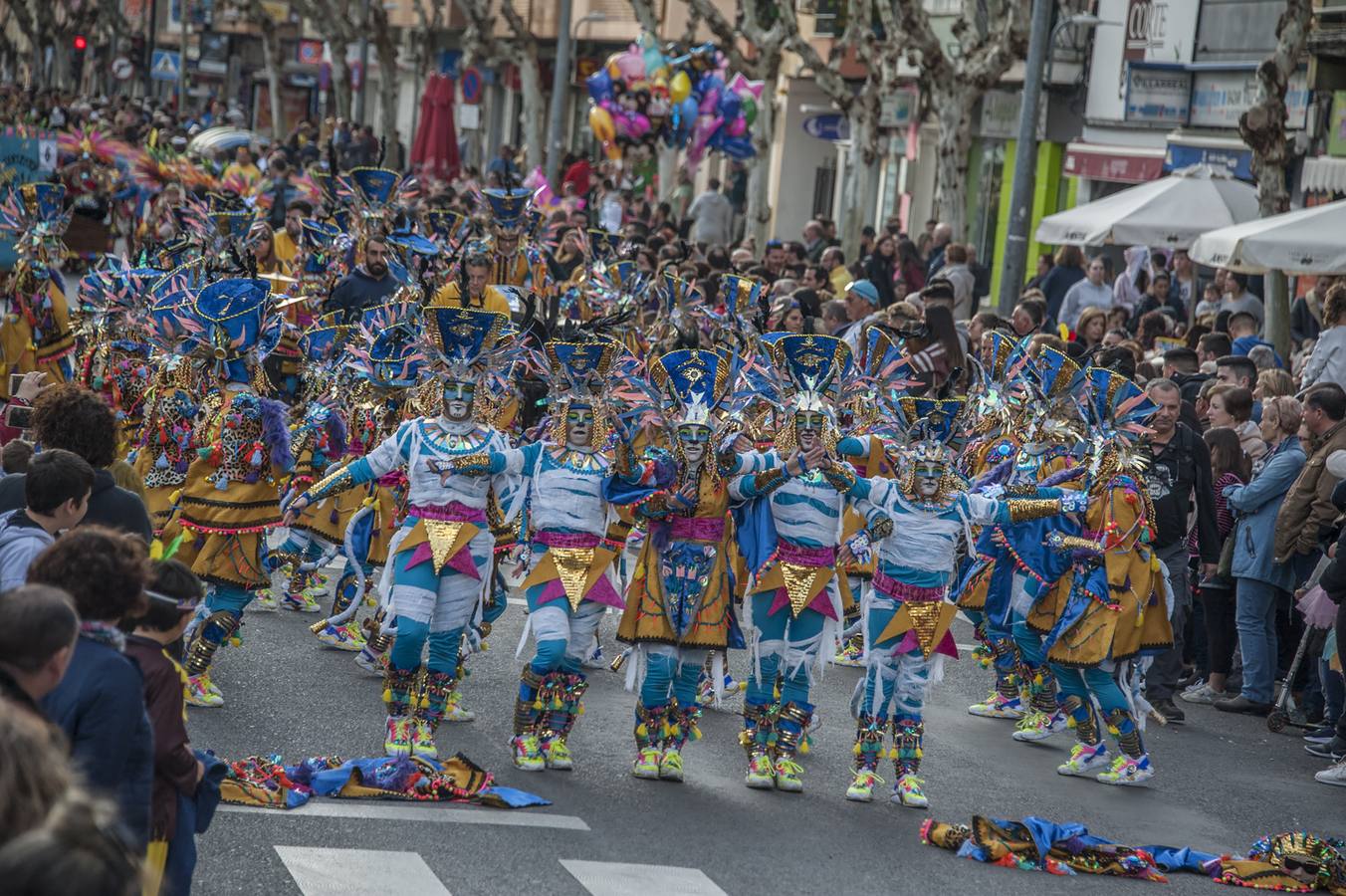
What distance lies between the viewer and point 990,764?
33.1 ft

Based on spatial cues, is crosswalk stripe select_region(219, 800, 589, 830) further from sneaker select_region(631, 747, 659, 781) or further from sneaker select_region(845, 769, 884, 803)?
sneaker select_region(845, 769, 884, 803)

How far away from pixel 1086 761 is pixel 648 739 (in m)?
2.37

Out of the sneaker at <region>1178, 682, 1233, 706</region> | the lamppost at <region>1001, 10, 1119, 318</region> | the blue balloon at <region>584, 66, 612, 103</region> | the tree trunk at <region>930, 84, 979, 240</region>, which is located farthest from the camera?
the blue balloon at <region>584, 66, 612, 103</region>

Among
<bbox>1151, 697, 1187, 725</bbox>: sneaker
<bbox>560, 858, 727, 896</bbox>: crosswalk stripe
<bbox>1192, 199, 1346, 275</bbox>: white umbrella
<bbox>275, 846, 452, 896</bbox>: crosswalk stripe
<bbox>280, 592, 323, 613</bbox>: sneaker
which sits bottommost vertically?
<bbox>1151, 697, 1187, 725</bbox>: sneaker

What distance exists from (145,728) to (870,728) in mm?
4763

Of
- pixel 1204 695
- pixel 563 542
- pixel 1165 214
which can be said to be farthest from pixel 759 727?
pixel 1165 214

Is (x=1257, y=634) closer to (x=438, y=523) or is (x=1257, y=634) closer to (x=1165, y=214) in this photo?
(x=438, y=523)

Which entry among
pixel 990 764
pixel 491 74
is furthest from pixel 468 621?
pixel 491 74

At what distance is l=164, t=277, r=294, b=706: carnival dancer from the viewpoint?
383 inches

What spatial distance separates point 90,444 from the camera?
7.03m

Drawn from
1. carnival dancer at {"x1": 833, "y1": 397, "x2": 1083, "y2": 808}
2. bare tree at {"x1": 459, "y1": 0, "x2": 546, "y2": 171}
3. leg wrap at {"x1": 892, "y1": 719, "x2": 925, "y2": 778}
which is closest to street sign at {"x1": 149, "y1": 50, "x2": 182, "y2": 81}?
bare tree at {"x1": 459, "y1": 0, "x2": 546, "y2": 171}

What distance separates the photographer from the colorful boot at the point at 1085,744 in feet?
32.7

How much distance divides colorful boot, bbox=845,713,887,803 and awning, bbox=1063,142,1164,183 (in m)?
20.8

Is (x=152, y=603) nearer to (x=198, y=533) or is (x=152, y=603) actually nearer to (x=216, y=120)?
(x=198, y=533)
